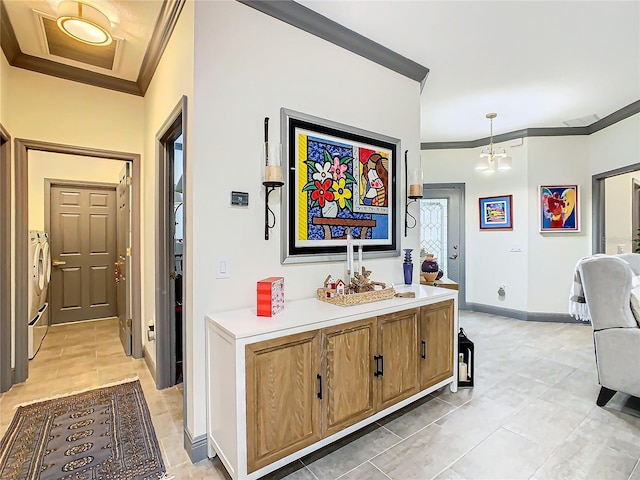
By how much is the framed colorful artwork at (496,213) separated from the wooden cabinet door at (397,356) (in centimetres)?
364

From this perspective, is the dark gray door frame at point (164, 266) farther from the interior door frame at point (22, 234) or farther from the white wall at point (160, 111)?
the interior door frame at point (22, 234)

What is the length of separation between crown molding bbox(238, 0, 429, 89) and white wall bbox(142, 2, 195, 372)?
19.1 inches

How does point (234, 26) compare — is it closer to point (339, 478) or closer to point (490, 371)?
point (339, 478)

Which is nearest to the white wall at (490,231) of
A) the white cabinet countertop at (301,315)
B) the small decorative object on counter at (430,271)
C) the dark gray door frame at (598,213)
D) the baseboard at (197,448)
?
the dark gray door frame at (598,213)

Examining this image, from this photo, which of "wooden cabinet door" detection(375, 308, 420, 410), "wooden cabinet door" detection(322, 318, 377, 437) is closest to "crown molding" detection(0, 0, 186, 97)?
"wooden cabinet door" detection(322, 318, 377, 437)

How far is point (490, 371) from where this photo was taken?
3.12 meters

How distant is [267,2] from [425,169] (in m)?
4.19

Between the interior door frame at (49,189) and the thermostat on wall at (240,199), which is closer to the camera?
the thermostat on wall at (240,199)

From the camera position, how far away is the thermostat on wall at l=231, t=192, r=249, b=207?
78.4 inches

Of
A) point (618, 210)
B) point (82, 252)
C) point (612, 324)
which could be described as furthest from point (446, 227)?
point (82, 252)

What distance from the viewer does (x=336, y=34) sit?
8.07 ft

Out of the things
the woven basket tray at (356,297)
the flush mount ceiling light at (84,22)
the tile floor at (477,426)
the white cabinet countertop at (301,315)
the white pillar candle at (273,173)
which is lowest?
the tile floor at (477,426)

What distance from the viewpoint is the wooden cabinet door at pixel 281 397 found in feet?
5.28

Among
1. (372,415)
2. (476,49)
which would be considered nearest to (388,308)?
(372,415)
